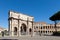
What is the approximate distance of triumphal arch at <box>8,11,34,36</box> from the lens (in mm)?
41594

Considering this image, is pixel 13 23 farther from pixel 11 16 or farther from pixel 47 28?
pixel 47 28

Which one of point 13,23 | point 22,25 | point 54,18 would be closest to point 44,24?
point 54,18

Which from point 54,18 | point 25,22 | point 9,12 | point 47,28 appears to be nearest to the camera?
point 9,12

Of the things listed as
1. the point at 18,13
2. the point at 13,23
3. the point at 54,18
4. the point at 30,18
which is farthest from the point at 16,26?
the point at 54,18

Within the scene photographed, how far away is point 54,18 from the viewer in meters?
54.7

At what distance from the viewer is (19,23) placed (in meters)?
44.3

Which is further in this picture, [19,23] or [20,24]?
[20,24]

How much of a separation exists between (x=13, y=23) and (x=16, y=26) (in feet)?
4.70

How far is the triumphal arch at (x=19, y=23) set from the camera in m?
41.6

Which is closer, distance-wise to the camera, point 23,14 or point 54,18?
point 23,14

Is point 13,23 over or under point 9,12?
under

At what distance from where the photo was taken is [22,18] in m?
46.4

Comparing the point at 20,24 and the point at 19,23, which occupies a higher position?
the point at 19,23

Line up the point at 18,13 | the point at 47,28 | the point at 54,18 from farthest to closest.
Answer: the point at 47,28
the point at 54,18
the point at 18,13
